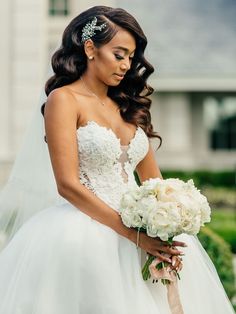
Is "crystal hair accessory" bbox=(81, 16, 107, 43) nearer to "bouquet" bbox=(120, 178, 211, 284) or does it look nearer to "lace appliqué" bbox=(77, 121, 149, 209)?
"lace appliqué" bbox=(77, 121, 149, 209)

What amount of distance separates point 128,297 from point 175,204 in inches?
18.2

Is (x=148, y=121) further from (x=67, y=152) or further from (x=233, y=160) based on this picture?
(x=233, y=160)

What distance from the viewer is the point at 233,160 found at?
29328mm

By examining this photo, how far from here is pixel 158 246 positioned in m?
4.38

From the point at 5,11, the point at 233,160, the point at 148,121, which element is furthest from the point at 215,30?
the point at 148,121

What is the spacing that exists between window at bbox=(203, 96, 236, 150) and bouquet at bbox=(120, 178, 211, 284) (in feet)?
84.0

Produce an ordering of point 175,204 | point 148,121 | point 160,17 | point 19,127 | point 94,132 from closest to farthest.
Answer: point 175,204 → point 94,132 → point 148,121 → point 19,127 → point 160,17

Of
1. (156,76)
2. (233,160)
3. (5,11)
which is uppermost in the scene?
(5,11)

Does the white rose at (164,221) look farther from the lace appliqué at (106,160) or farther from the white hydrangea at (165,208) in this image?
the lace appliqué at (106,160)

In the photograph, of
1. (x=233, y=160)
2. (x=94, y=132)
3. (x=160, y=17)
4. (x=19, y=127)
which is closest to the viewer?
(x=94, y=132)

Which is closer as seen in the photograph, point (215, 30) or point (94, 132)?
point (94, 132)

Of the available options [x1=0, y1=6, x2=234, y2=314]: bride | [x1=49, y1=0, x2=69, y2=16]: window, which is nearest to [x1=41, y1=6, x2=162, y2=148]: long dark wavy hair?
[x1=0, y1=6, x2=234, y2=314]: bride

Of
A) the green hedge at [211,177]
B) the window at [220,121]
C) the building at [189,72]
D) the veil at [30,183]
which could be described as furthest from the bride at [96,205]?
the window at [220,121]

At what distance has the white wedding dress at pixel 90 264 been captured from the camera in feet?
14.5
